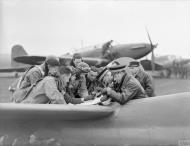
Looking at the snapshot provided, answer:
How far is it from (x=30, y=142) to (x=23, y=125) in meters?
0.19

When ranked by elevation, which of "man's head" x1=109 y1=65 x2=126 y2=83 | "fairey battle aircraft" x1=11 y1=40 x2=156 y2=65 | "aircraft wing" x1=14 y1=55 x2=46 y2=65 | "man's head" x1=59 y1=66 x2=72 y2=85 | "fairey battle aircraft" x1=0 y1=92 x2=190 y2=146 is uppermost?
"man's head" x1=109 y1=65 x2=126 y2=83

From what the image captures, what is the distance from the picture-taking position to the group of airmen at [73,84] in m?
3.69

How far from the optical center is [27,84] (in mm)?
4230

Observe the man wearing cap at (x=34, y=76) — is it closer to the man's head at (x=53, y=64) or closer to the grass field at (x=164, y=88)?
the man's head at (x=53, y=64)

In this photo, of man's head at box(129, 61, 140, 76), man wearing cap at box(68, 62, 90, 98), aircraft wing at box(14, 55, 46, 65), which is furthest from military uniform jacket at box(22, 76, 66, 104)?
aircraft wing at box(14, 55, 46, 65)

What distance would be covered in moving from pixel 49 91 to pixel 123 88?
804mm

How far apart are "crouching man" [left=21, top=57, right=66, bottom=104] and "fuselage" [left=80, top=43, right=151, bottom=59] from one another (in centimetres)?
2111

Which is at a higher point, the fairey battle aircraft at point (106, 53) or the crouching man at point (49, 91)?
the crouching man at point (49, 91)

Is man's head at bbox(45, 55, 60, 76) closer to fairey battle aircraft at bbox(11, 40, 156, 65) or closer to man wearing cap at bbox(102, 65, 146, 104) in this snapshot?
man wearing cap at bbox(102, 65, 146, 104)

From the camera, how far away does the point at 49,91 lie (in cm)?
373

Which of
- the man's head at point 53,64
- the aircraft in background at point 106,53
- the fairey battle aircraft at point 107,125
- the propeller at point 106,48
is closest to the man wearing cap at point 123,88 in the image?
the fairey battle aircraft at point 107,125

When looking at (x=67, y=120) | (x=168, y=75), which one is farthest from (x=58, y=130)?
(x=168, y=75)

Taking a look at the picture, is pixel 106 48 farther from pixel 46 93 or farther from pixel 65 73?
pixel 46 93

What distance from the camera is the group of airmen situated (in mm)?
3689
